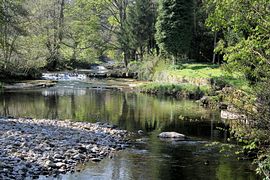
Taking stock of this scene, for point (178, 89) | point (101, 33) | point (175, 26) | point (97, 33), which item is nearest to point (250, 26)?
point (178, 89)

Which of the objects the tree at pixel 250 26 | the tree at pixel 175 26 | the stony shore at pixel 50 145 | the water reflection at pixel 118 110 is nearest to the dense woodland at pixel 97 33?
the tree at pixel 175 26

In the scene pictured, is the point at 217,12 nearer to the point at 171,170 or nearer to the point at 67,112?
the point at 171,170

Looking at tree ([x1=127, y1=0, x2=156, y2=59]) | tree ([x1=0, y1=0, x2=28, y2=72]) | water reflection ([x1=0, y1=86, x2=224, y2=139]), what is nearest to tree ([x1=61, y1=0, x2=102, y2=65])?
tree ([x1=127, y1=0, x2=156, y2=59])

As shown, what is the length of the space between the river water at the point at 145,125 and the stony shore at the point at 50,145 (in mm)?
741

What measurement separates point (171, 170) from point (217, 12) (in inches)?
258

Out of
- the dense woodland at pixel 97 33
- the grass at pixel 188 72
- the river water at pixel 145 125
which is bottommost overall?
the river water at pixel 145 125

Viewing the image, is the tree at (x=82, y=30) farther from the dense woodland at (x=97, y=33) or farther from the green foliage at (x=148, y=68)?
the green foliage at (x=148, y=68)

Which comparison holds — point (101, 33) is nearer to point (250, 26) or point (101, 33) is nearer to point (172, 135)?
point (172, 135)

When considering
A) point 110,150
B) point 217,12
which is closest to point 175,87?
point 110,150

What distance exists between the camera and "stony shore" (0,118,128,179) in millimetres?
12883

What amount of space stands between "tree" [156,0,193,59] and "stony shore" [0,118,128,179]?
98.2 feet

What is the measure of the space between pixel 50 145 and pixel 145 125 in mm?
7938

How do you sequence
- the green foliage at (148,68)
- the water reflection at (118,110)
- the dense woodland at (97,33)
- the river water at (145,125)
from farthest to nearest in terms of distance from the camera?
the green foliage at (148,68) < the dense woodland at (97,33) < the water reflection at (118,110) < the river water at (145,125)

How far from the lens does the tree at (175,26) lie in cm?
5031
